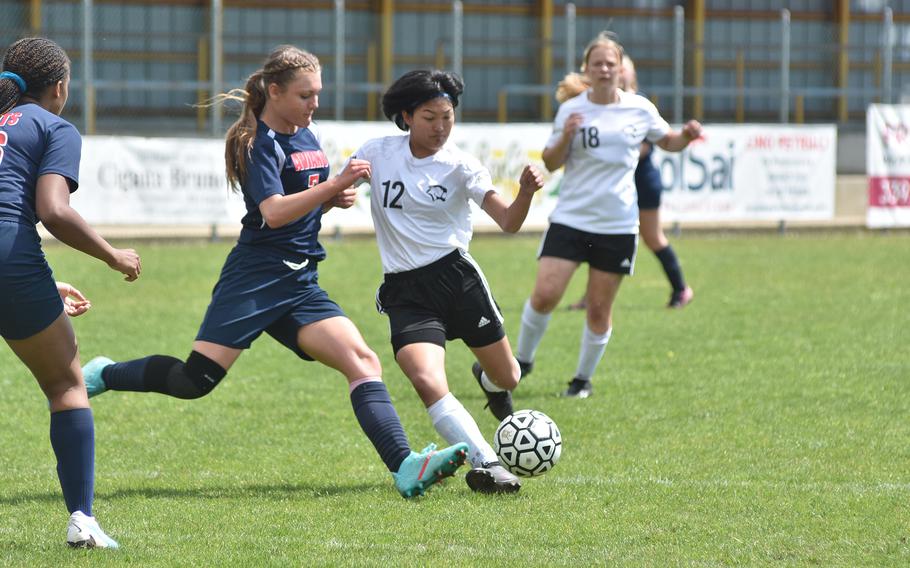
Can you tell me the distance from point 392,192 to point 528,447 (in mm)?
1255

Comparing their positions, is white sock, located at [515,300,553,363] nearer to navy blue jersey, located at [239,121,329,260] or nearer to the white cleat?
navy blue jersey, located at [239,121,329,260]

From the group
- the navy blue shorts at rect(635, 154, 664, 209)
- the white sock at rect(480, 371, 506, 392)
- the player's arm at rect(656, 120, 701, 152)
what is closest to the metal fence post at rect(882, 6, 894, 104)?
the navy blue shorts at rect(635, 154, 664, 209)

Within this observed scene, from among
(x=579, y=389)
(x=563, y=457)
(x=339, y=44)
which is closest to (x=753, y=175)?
(x=339, y=44)

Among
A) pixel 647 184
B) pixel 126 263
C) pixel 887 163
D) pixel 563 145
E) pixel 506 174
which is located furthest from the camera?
pixel 887 163

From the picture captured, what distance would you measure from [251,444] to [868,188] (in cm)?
1368

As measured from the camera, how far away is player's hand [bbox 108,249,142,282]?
4480mm

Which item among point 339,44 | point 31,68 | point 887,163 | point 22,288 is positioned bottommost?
point 887,163

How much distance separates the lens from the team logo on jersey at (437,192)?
18.8ft

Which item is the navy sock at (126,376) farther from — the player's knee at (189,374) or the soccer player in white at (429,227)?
the soccer player in white at (429,227)

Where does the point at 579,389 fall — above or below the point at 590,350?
below

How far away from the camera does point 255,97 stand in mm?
5543

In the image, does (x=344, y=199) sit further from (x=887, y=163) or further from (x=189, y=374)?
(x=887, y=163)

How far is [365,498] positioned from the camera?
5395mm

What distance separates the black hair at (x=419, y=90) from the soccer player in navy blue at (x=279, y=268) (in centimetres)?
38
